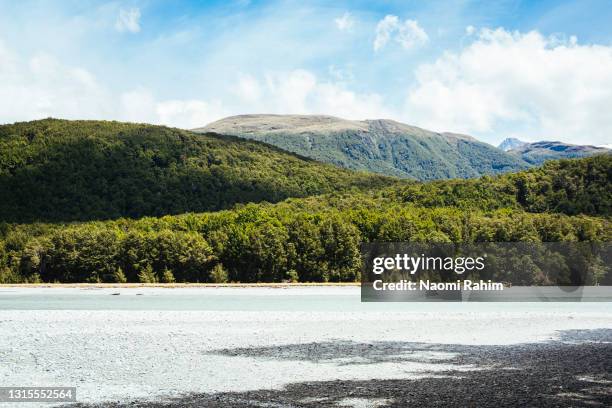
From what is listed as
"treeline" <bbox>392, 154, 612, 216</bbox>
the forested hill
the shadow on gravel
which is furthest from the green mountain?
the forested hill

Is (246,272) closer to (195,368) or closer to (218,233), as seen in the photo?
(218,233)

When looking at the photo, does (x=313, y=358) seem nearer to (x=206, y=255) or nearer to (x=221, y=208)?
(x=206, y=255)

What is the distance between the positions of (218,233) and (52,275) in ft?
38.5

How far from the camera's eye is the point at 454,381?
12.3 meters

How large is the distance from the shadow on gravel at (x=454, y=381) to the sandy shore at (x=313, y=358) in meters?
0.03

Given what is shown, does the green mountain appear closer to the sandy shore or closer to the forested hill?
the sandy shore

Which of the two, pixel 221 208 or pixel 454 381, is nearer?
pixel 454 381

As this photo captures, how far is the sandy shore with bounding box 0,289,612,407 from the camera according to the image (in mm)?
11141

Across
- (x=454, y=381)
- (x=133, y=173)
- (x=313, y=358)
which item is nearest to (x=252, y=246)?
(x=313, y=358)

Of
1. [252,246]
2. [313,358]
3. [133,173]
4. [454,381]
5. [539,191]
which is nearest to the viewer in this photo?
[454,381]

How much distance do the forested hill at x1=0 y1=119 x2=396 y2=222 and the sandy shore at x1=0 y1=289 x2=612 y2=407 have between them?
71544 mm

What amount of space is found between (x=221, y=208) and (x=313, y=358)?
8974 centimetres

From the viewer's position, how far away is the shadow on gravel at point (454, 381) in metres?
10.5

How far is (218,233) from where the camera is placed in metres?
43.7
